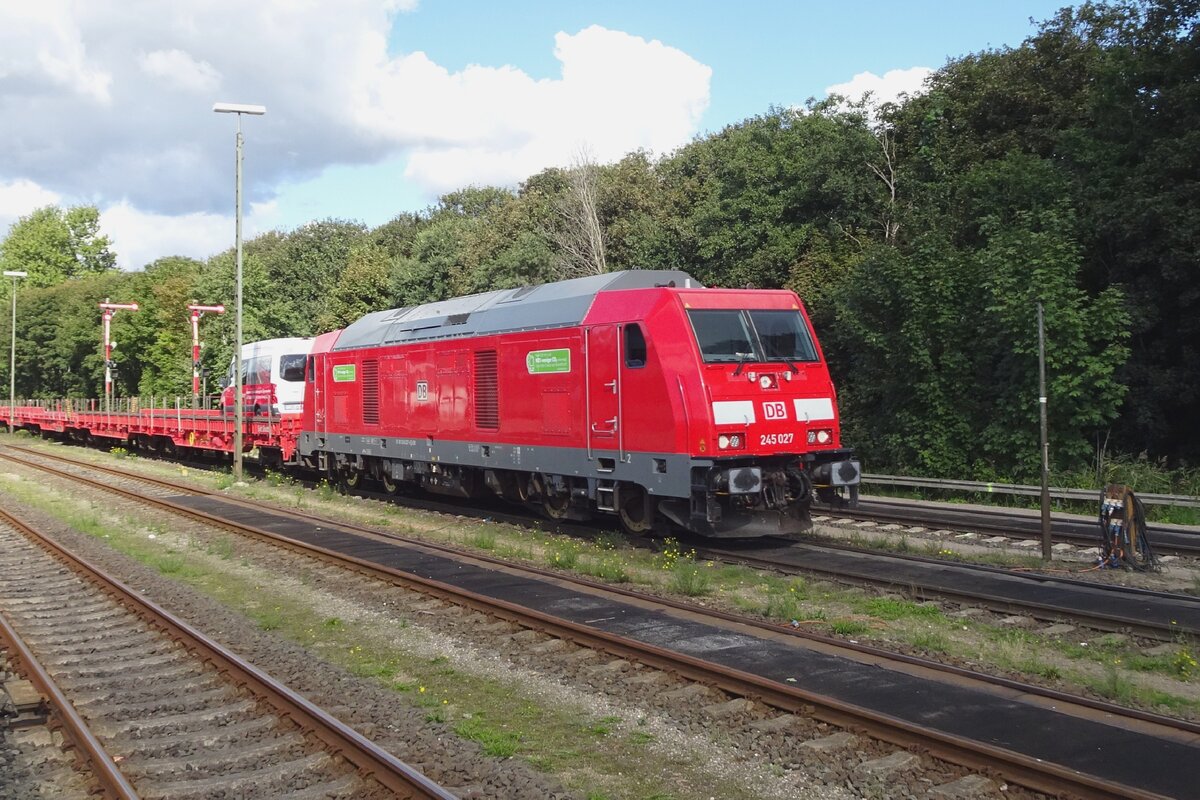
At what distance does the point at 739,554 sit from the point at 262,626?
256 inches

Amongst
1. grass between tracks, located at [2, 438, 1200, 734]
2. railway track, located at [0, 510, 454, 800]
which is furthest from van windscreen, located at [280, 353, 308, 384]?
railway track, located at [0, 510, 454, 800]

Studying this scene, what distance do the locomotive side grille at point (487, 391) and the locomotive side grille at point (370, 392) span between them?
440cm

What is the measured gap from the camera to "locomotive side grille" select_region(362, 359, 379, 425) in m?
21.1

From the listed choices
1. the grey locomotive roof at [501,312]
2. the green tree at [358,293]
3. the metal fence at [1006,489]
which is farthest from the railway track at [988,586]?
the green tree at [358,293]

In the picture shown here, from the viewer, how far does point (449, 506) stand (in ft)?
66.2

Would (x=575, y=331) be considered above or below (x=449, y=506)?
above

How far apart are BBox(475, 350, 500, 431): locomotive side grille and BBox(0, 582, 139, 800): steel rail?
28.0 feet

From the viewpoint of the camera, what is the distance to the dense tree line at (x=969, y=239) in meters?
19.8

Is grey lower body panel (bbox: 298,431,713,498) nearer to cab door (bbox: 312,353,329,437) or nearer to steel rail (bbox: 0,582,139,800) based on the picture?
cab door (bbox: 312,353,329,437)

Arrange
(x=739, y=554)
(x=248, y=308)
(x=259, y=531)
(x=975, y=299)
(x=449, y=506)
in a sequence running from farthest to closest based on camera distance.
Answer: (x=248, y=308) → (x=975, y=299) → (x=449, y=506) → (x=259, y=531) → (x=739, y=554)

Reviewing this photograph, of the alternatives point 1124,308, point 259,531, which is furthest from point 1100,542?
point 259,531

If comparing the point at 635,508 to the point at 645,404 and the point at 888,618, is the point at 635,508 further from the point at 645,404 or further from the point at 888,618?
the point at 888,618

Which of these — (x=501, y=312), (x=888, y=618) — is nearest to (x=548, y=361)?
(x=501, y=312)

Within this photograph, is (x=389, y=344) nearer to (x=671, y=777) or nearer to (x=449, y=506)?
(x=449, y=506)
